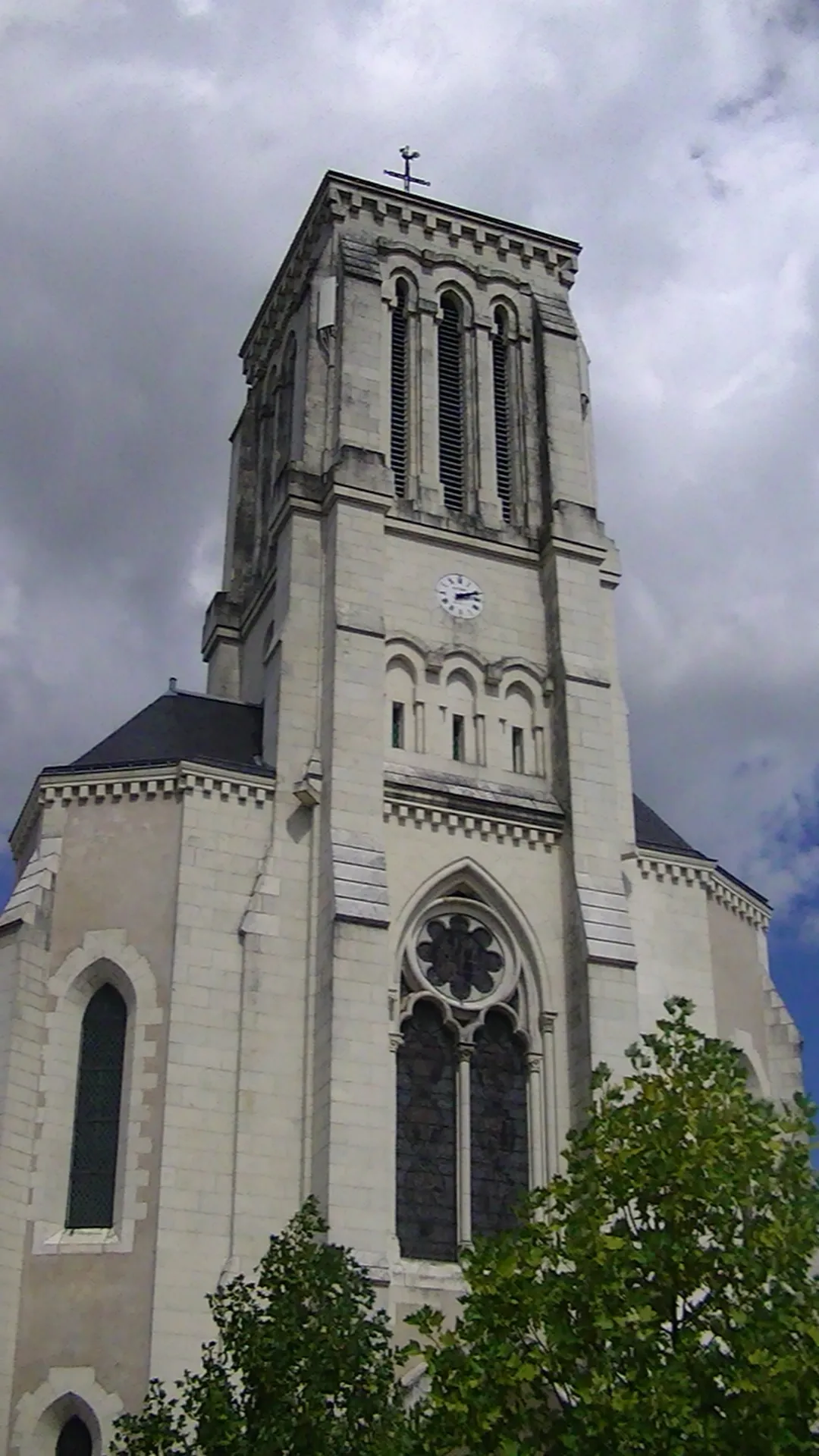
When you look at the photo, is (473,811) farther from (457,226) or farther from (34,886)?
(457,226)

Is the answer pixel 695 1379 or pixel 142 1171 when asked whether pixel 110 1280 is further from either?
pixel 695 1379

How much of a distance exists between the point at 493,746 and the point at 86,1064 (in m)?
9.03

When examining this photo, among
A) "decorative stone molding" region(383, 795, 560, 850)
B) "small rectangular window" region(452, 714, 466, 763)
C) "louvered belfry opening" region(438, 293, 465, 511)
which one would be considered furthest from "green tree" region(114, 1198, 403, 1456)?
"louvered belfry opening" region(438, 293, 465, 511)

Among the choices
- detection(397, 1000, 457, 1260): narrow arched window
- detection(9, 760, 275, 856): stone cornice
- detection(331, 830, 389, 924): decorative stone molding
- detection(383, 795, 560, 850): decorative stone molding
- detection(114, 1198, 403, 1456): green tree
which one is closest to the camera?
detection(114, 1198, 403, 1456): green tree

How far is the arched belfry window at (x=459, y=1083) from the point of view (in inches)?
1005

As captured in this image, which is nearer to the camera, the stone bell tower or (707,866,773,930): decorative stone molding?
the stone bell tower

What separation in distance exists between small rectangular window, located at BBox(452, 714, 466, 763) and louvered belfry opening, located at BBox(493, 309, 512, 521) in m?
5.00

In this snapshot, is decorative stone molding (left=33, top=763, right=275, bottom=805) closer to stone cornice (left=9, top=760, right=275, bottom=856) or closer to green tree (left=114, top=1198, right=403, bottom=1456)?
stone cornice (left=9, top=760, right=275, bottom=856)

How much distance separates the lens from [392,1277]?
24.3 meters

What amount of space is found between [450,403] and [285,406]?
155 inches

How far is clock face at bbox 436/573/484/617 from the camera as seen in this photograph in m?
30.9

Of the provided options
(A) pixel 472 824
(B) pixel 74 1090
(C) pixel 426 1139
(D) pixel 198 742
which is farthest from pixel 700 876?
(B) pixel 74 1090

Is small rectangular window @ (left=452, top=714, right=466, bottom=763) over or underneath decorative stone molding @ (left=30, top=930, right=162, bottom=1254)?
over

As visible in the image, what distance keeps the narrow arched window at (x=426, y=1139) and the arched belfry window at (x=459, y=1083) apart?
0.05ft
